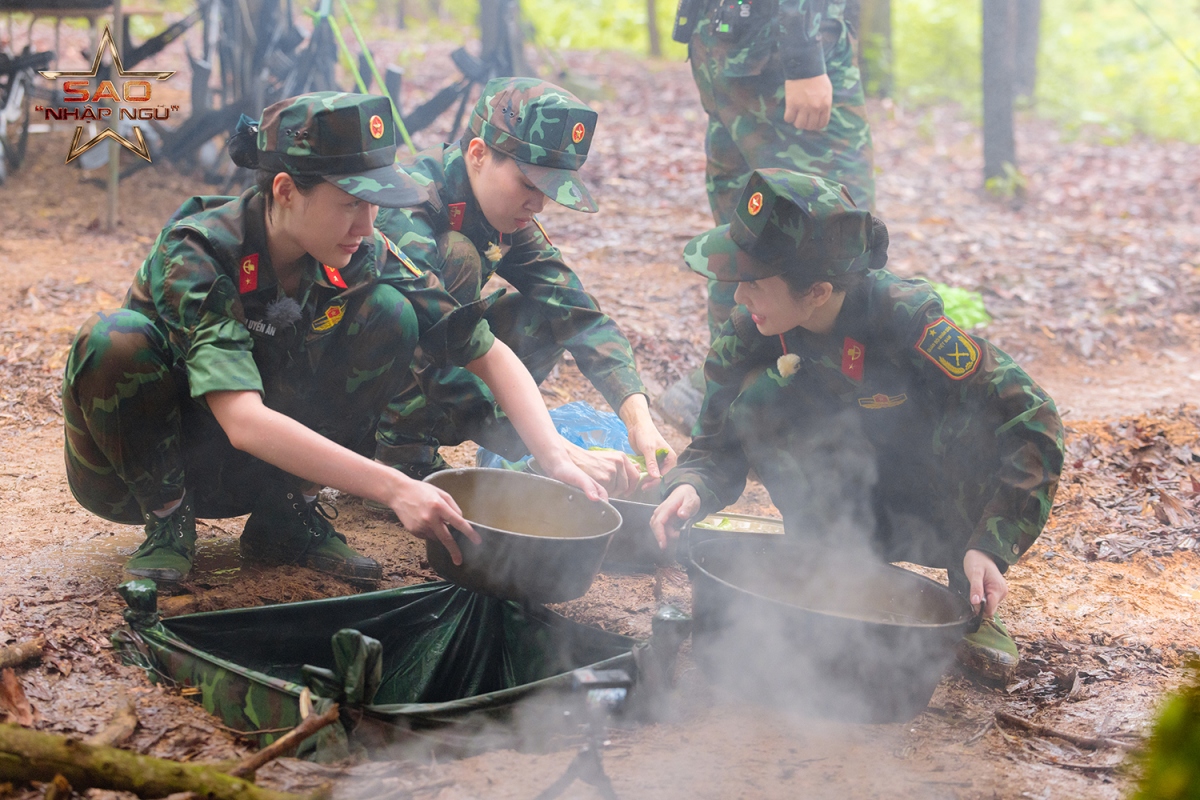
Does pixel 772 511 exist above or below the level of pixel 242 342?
below

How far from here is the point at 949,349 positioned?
270 centimetres

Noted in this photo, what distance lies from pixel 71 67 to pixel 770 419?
965 centimetres

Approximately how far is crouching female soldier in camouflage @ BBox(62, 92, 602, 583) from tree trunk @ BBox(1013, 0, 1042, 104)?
12.9 meters

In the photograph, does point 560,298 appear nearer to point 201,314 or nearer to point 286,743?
point 201,314

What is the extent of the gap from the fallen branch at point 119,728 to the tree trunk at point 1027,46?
1396cm

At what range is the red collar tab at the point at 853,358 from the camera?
286 cm

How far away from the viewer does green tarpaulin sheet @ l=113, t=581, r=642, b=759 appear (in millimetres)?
2041

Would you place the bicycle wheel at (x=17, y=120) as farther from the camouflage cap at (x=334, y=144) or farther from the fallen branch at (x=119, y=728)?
the fallen branch at (x=119, y=728)

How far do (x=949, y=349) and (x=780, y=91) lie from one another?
1721 mm

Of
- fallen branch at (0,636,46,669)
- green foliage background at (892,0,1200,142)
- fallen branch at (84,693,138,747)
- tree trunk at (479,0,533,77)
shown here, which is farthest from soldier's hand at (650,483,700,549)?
green foliage background at (892,0,1200,142)

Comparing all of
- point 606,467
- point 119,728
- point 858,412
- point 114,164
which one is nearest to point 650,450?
point 606,467

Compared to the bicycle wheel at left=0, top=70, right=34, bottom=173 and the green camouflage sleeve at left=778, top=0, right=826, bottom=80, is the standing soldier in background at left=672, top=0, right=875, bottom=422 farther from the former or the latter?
the bicycle wheel at left=0, top=70, right=34, bottom=173

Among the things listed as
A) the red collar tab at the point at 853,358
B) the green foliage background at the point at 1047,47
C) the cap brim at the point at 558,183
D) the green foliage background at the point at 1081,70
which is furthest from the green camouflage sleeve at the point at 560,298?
the green foliage background at the point at 1081,70

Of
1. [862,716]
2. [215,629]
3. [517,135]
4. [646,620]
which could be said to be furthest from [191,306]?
[862,716]
